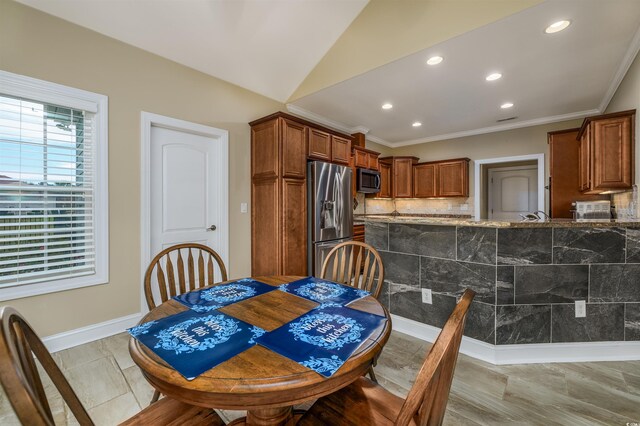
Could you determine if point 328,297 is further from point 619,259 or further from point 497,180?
point 497,180

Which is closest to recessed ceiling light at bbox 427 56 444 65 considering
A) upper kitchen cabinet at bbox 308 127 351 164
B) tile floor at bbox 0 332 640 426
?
upper kitchen cabinet at bbox 308 127 351 164

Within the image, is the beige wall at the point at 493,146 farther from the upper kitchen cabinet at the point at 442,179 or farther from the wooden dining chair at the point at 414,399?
the wooden dining chair at the point at 414,399

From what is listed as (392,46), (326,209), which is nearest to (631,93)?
(392,46)

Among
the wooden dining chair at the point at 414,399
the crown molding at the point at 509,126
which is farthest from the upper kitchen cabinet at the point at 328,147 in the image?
the wooden dining chair at the point at 414,399

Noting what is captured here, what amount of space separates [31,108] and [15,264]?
4.07ft

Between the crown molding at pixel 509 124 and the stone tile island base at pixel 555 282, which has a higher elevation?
the crown molding at pixel 509 124

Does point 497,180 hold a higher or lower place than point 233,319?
higher

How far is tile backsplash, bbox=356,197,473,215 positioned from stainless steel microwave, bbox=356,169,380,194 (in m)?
0.59

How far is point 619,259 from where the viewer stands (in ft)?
6.82

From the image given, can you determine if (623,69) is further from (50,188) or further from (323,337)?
(50,188)

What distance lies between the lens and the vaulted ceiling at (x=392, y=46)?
2295 millimetres

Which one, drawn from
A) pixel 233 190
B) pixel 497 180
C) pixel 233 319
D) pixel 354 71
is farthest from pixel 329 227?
pixel 497 180

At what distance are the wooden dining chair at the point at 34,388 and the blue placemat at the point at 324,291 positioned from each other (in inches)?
25.3

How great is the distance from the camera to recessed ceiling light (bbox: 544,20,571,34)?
226 cm
